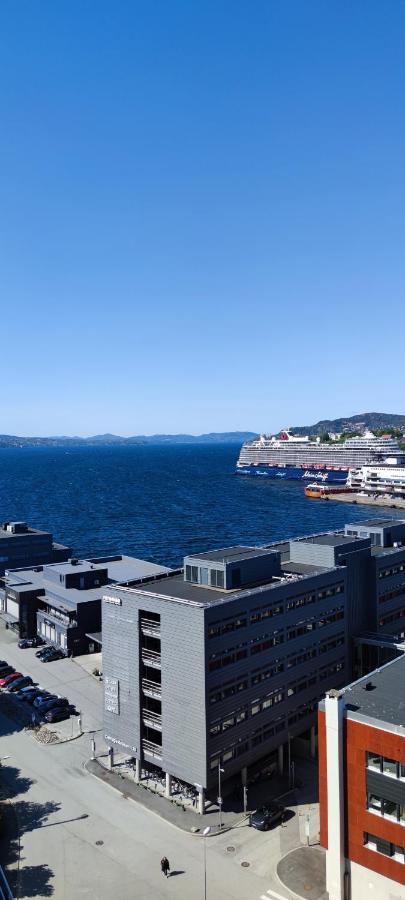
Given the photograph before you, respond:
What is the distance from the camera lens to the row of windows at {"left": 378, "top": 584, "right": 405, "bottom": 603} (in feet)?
202

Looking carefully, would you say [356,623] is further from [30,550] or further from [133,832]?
[30,550]

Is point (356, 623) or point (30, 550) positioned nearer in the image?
point (356, 623)

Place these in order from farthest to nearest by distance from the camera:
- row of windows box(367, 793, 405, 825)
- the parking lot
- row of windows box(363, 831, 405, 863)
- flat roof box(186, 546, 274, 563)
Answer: the parking lot, flat roof box(186, 546, 274, 563), row of windows box(363, 831, 405, 863), row of windows box(367, 793, 405, 825)

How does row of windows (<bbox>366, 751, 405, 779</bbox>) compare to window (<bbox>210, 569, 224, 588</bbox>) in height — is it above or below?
below

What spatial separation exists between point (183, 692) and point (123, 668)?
6.45 metres

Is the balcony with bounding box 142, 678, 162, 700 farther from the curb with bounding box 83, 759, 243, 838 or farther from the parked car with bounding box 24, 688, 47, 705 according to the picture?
the parked car with bounding box 24, 688, 47, 705

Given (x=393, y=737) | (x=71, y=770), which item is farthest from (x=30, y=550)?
(x=393, y=737)

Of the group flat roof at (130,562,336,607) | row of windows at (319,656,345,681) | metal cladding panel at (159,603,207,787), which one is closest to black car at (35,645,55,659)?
flat roof at (130,562,336,607)

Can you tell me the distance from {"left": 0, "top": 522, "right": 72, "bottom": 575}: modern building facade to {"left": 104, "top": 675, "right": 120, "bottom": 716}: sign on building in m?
57.0

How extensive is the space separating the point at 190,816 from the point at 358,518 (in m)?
144

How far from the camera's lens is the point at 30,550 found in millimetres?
103812

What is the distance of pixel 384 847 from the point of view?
1292 inches

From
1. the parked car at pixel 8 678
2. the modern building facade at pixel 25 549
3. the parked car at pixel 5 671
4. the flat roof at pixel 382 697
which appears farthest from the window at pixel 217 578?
the modern building facade at pixel 25 549

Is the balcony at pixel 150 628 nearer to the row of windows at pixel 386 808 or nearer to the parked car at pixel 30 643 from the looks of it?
the row of windows at pixel 386 808
